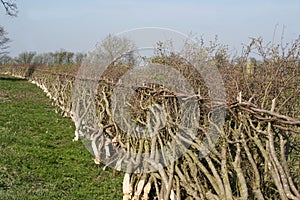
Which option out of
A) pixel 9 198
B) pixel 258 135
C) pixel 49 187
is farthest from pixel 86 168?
pixel 258 135

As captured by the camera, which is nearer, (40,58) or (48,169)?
(48,169)

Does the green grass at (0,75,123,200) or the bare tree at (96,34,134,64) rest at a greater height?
the bare tree at (96,34,134,64)

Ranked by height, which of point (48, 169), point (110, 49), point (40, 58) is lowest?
point (48, 169)

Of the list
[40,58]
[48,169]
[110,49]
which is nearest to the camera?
[48,169]

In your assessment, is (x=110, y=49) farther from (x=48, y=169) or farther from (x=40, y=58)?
(x=40, y=58)

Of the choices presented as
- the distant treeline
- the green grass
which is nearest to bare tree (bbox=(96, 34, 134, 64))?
the green grass

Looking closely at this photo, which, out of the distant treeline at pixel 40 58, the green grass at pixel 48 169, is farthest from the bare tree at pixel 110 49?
the distant treeline at pixel 40 58

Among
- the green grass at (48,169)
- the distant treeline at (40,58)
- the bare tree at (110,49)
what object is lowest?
the green grass at (48,169)

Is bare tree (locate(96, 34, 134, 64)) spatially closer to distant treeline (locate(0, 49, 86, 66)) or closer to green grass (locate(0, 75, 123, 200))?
green grass (locate(0, 75, 123, 200))

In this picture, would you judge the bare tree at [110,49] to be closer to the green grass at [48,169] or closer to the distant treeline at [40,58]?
the green grass at [48,169]

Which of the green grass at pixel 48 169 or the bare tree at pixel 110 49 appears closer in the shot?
the green grass at pixel 48 169

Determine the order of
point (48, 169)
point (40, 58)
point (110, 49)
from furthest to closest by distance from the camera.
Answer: point (40, 58), point (110, 49), point (48, 169)

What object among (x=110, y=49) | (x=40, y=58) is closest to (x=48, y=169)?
(x=110, y=49)

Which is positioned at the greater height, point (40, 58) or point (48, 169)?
point (40, 58)
